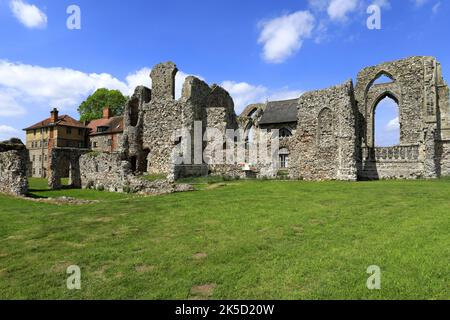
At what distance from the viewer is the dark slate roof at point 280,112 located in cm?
4525

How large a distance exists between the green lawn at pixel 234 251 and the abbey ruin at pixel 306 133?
9.88 metres

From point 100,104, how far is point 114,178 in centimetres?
4827

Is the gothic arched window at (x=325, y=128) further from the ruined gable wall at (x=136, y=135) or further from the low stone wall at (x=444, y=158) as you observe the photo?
the ruined gable wall at (x=136, y=135)

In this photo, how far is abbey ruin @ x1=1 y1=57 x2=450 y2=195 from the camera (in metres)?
23.5

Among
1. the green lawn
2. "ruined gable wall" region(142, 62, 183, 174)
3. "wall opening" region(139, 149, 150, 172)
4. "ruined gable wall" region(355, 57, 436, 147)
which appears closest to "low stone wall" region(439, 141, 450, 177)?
"ruined gable wall" region(355, 57, 436, 147)

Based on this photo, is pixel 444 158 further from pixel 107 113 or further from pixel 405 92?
pixel 107 113

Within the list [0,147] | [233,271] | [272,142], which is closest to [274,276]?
[233,271]

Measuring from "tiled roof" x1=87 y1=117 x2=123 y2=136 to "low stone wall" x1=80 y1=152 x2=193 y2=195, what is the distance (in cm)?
2957

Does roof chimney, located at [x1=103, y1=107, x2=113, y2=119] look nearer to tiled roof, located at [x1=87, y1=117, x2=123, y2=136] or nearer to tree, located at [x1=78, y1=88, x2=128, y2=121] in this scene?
tiled roof, located at [x1=87, y1=117, x2=123, y2=136]

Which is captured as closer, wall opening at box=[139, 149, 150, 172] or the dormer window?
wall opening at box=[139, 149, 150, 172]

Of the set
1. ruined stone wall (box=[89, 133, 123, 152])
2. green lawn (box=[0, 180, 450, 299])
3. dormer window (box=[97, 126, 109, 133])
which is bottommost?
green lawn (box=[0, 180, 450, 299])

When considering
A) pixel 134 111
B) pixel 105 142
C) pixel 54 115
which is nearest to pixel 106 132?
pixel 105 142

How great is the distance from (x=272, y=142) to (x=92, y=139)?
43.9 m
